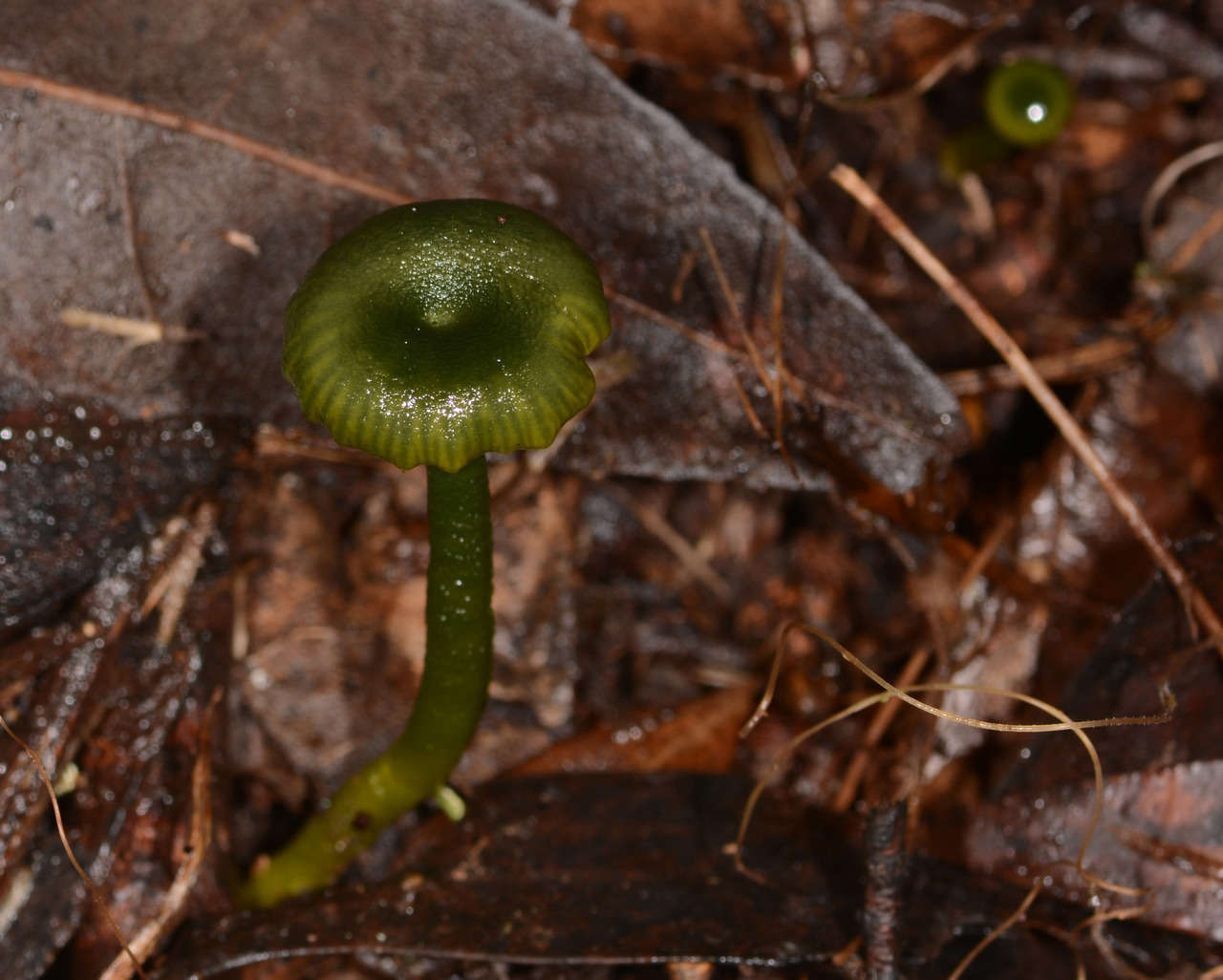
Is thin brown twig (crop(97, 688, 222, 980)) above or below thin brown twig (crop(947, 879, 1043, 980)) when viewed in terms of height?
below

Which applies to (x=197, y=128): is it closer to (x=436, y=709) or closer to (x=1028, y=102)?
(x=436, y=709)

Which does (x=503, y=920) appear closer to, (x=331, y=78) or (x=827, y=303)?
(x=827, y=303)

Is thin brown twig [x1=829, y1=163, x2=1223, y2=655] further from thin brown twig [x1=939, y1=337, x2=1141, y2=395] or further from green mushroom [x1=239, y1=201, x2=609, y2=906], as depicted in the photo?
green mushroom [x1=239, y1=201, x2=609, y2=906]

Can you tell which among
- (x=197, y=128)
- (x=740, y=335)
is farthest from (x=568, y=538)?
(x=197, y=128)

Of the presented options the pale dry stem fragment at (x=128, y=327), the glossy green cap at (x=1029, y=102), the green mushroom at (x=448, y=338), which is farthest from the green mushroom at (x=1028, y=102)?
the pale dry stem fragment at (x=128, y=327)

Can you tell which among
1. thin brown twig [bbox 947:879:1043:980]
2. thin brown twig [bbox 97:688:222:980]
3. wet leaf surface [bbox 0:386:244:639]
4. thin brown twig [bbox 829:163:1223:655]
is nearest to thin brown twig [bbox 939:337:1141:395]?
thin brown twig [bbox 829:163:1223:655]

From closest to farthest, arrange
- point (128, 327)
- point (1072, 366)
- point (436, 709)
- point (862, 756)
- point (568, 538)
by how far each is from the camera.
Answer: point (436, 709) < point (128, 327) < point (862, 756) < point (568, 538) < point (1072, 366)

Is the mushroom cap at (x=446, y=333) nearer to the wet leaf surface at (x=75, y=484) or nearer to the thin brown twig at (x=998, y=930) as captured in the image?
the wet leaf surface at (x=75, y=484)
